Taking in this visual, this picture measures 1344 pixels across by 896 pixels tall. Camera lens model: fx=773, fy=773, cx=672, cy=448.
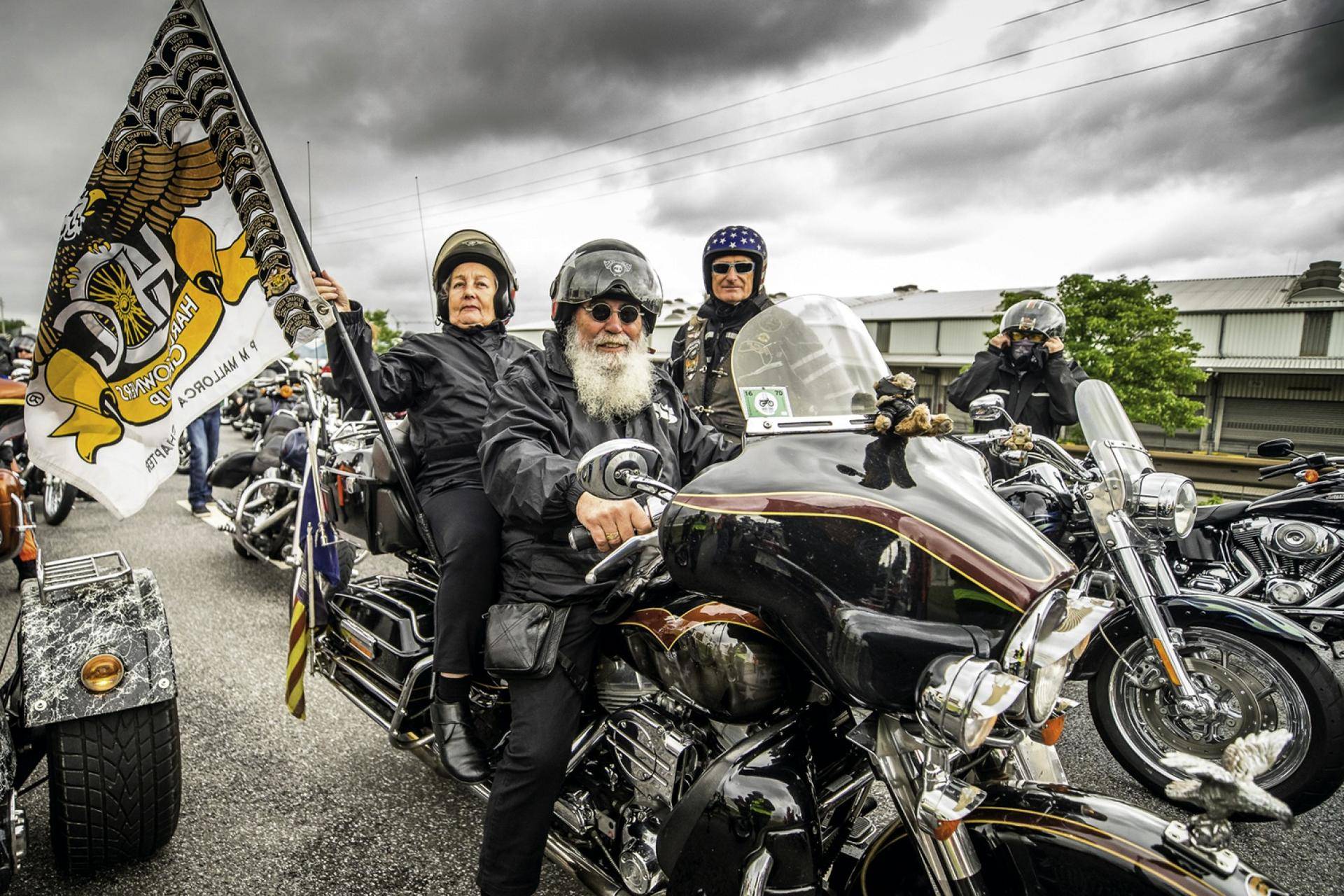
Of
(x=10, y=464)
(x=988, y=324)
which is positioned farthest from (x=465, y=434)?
(x=988, y=324)

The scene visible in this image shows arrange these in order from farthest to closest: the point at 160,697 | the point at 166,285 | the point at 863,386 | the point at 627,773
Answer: the point at 166,285, the point at 160,697, the point at 627,773, the point at 863,386

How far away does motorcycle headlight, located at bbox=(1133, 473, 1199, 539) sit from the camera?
8.58 feet

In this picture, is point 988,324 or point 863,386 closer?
point 863,386

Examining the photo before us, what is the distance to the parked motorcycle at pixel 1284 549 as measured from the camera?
12.1 ft

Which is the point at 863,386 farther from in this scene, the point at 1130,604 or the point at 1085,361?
the point at 1085,361

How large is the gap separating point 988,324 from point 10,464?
101 ft

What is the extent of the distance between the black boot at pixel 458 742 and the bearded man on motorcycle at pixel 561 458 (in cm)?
30

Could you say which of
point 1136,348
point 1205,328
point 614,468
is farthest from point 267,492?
point 1205,328

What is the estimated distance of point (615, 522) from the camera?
1599mm

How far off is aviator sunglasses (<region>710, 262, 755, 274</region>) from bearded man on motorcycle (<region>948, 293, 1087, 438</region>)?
1891 millimetres

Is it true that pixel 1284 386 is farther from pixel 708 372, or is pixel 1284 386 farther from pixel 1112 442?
pixel 1112 442

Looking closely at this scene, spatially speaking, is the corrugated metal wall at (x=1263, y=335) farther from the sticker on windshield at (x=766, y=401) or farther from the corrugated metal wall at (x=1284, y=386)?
the sticker on windshield at (x=766, y=401)

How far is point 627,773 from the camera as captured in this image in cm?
191

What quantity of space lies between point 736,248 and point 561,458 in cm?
264
